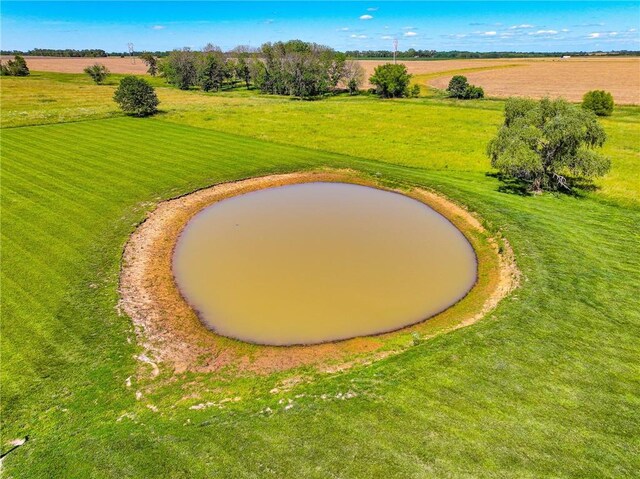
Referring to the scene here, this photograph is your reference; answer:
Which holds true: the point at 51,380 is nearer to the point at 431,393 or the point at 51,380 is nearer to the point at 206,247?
the point at 206,247

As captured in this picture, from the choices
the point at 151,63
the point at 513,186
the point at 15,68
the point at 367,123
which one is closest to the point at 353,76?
the point at 367,123

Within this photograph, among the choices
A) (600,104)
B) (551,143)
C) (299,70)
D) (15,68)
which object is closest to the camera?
(551,143)

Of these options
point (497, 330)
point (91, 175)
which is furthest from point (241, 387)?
point (91, 175)

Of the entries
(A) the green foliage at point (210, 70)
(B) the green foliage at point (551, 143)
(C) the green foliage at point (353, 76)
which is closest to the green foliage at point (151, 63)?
(A) the green foliage at point (210, 70)

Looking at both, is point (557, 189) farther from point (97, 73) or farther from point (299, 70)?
point (97, 73)

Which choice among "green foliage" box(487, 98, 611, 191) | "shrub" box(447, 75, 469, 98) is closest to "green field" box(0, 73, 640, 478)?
"green foliage" box(487, 98, 611, 191)

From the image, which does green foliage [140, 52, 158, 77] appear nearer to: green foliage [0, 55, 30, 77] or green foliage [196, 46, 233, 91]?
green foliage [196, 46, 233, 91]
